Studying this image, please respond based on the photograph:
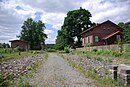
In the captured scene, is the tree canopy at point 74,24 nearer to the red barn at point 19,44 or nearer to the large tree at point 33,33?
the red barn at point 19,44

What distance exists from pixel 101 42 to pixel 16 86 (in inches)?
2015

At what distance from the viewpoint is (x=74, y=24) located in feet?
233

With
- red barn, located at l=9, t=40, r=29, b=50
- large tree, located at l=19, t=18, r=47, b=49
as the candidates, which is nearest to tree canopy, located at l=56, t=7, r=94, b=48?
red barn, located at l=9, t=40, r=29, b=50

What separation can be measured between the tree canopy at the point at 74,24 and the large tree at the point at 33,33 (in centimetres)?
2239

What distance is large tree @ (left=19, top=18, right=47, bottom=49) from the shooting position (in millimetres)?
92000

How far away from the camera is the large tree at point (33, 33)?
92000mm

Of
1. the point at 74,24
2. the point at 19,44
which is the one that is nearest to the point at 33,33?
the point at 19,44

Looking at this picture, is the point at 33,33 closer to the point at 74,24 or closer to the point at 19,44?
the point at 19,44

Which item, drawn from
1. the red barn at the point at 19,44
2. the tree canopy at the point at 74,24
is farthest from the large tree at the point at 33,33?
the tree canopy at the point at 74,24

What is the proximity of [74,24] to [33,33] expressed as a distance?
27517 mm

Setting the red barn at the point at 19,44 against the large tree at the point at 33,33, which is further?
the large tree at the point at 33,33

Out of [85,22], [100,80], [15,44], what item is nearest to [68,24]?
[85,22]

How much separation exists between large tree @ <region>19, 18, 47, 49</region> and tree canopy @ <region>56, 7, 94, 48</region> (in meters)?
22.4

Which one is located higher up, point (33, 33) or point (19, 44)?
point (33, 33)
